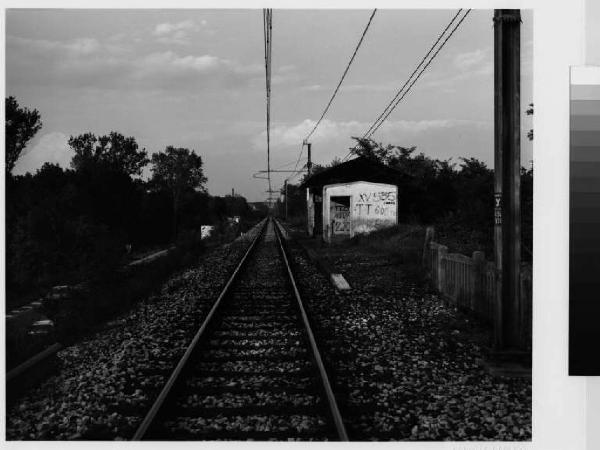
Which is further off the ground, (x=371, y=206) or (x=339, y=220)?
(x=371, y=206)

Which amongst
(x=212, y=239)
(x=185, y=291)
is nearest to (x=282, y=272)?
(x=185, y=291)

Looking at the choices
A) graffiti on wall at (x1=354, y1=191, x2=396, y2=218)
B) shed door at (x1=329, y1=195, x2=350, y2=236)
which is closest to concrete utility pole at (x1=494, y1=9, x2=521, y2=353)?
graffiti on wall at (x1=354, y1=191, x2=396, y2=218)

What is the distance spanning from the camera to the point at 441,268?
1023 centimetres

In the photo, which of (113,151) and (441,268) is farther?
(113,151)

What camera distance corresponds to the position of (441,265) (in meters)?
10.2

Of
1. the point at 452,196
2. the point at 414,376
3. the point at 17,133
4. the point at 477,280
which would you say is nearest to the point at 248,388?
the point at 414,376

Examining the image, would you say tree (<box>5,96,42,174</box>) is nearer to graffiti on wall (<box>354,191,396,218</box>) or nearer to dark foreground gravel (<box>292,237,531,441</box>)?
dark foreground gravel (<box>292,237,531,441</box>)

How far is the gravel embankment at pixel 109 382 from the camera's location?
4.65m

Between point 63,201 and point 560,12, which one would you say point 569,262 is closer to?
point 560,12

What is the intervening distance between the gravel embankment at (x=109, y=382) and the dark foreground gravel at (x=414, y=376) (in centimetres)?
183

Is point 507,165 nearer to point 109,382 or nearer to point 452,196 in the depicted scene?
point 109,382

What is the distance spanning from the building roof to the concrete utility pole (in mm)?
17636

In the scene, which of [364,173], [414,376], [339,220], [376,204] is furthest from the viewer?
[339,220]

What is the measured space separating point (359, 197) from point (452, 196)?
6332mm
